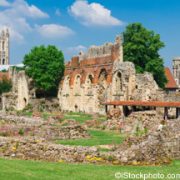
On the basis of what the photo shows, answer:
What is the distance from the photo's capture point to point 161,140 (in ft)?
48.5

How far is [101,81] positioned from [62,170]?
33.7 meters

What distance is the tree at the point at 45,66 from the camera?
50.4 m

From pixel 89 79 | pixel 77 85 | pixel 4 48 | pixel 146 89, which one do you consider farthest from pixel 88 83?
pixel 4 48

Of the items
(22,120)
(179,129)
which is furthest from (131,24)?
(179,129)

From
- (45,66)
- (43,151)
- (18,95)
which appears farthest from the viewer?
(18,95)

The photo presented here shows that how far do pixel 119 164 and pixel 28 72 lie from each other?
129 feet

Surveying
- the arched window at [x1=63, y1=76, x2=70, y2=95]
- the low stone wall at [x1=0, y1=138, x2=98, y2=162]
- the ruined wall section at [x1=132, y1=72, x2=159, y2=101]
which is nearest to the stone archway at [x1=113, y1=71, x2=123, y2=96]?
the ruined wall section at [x1=132, y1=72, x2=159, y2=101]

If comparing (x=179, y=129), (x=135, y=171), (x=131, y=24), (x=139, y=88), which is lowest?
(x=135, y=171)

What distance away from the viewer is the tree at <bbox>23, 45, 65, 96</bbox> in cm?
5041

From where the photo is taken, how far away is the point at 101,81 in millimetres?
45781

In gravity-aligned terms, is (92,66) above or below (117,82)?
above

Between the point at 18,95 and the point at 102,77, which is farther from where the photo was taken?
the point at 18,95

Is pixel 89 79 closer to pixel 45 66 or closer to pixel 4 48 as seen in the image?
pixel 45 66

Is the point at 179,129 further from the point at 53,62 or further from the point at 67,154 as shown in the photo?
the point at 53,62
